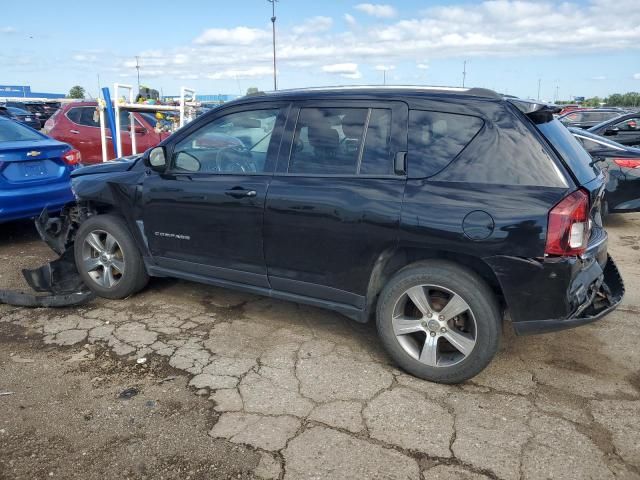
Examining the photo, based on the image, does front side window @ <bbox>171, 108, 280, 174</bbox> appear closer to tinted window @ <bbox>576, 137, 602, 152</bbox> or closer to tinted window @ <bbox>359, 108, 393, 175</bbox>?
tinted window @ <bbox>359, 108, 393, 175</bbox>

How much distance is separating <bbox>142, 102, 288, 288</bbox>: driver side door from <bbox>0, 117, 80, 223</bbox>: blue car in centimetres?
256

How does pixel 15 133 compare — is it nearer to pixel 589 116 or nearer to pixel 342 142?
pixel 342 142

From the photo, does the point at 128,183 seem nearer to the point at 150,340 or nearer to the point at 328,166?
the point at 150,340

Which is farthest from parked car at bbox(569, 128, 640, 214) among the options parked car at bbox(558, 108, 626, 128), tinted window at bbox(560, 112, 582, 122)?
tinted window at bbox(560, 112, 582, 122)

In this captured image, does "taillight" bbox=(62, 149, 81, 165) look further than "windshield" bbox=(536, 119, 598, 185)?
Yes

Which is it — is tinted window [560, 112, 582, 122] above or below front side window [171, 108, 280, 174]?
above

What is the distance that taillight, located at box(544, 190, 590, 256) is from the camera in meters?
2.82

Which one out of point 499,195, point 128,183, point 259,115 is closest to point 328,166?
point 259,115

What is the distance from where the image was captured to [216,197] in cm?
383

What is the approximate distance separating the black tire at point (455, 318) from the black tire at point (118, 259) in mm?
2256

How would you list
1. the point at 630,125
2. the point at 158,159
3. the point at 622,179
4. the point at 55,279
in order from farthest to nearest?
the point at 630,125, the point at 622,179, the point at 55,279, the point at 158,159

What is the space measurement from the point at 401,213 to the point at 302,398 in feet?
4.15

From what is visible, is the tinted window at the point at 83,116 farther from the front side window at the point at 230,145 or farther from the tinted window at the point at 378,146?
the tinted window at the point at 378,146

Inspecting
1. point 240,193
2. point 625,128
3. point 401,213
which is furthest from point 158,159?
point 625,128
